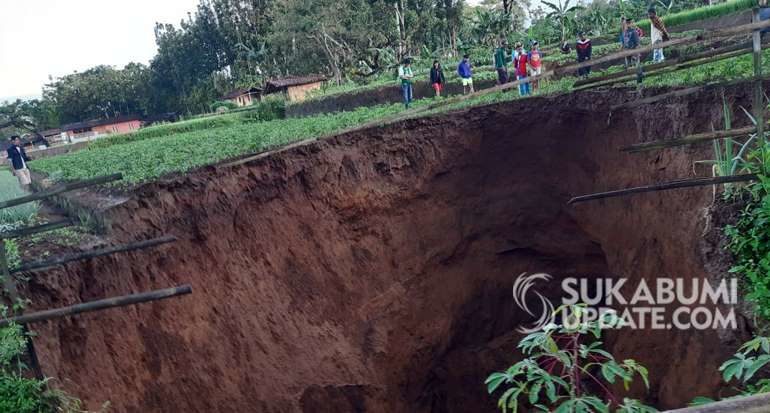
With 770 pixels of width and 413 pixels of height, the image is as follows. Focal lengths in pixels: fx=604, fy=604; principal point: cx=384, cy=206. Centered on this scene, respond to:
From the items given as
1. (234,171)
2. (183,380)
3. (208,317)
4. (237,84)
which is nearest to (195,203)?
(234,171)

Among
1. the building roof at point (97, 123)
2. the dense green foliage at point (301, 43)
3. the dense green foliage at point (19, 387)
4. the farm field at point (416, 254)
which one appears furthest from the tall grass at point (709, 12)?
the building roof at point (97, 123)

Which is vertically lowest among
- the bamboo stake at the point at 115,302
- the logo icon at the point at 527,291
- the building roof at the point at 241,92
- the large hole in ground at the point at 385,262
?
the logo icon at the point at 527,291

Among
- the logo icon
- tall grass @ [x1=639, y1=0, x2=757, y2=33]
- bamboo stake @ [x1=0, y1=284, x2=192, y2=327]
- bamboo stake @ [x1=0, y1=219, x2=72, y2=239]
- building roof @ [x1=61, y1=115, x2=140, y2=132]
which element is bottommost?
the logo icon

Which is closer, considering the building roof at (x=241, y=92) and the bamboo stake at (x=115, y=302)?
the bamboo stake at (x=115, y=302)

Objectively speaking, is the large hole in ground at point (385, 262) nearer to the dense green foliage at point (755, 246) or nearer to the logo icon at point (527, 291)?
the logo icon at point (527, 291)

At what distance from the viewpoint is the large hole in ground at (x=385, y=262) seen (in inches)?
247

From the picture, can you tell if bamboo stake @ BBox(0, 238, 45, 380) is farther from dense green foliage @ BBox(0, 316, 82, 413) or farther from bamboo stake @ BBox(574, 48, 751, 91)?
bamboo stake @ BBox(574, 48, 751, 91)

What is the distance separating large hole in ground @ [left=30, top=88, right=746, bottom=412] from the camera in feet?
20.6

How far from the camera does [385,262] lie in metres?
9.09

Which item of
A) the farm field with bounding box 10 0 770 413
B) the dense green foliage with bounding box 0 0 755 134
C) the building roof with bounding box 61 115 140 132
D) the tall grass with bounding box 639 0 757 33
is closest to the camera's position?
the farm field with bounding box 10 0 770 413

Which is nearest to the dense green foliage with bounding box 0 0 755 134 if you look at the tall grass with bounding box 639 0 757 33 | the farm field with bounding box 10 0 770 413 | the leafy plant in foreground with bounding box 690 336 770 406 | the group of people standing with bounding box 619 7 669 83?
the tall grass with bounding box 639 0 757 33

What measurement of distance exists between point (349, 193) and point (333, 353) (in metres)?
2.27

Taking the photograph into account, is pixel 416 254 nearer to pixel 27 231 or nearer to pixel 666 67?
pixel 666 67

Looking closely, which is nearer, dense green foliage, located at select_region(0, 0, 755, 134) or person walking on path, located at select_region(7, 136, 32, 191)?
person walking on path, located at select_region(7, 136, 32, 191)
